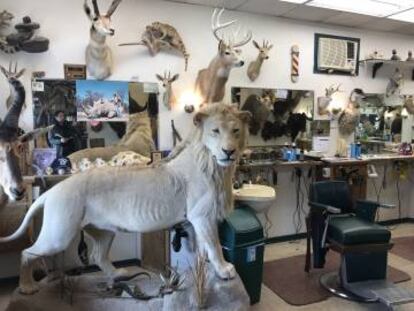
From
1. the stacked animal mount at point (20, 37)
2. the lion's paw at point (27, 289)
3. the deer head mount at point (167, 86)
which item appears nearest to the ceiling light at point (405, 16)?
the deer head mount at point (167, 86)

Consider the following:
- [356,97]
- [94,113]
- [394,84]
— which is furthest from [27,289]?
[394,84]

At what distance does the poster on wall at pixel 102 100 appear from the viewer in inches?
132

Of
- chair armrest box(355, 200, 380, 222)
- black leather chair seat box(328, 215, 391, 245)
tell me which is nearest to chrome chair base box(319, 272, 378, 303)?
black leather chair seat box(328, 215, 391, 245)

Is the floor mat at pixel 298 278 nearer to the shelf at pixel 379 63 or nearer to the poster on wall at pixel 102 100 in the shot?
the poster on wall at pixel 102 100

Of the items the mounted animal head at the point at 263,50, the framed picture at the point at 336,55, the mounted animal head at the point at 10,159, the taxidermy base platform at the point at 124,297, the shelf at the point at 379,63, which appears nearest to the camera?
the mounted animal head at the point at 10,159

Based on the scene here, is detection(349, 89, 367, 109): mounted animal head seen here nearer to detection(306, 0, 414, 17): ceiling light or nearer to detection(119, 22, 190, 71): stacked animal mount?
detection(306, 0, 414, 17): ceiling light

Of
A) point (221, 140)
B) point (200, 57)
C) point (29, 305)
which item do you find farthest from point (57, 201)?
point (200, 57)

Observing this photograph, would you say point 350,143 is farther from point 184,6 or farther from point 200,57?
point 184,6

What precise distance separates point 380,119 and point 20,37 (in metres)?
4.42

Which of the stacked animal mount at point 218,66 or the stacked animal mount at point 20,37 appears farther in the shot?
the stacked animal mount at point 218,66

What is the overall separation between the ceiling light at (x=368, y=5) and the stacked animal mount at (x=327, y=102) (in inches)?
37.0

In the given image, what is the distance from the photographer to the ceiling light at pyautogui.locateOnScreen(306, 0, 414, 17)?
3.71 m

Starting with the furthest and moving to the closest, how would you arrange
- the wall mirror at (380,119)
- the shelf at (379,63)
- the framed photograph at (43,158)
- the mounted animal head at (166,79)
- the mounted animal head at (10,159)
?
the wall mirror at (380,119) → the shelf at (379,63) → the mounted animal head at (166,79) → the framed photograph at (43,158) → the mounted animal head at (10,159)

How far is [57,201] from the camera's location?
2027 mm
